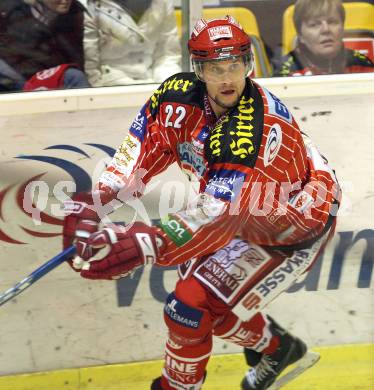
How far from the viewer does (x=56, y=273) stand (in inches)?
152

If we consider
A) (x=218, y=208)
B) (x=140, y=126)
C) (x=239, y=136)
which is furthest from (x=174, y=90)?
(x=218, y=208)

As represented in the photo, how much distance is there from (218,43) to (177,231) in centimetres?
60

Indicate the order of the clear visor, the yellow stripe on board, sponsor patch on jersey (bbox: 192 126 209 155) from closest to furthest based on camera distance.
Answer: the clear visor
sponsor patch on jersey (bbox: 192 126 209 155)
the yellow stripe on board

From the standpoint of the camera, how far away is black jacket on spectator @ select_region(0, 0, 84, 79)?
3637 millimetres

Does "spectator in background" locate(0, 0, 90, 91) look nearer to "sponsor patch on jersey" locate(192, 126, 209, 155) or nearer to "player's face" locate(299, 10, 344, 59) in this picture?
"sponsor patch on jersey" locate(192, 126, 209, 155)

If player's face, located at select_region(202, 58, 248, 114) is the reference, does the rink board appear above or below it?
below

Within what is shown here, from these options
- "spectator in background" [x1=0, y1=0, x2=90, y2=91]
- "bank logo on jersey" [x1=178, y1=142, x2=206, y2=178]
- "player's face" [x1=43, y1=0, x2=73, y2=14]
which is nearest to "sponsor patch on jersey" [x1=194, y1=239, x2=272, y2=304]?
"bank logo on jersey" [x1=178, y1=142, x2=206, y2=178]

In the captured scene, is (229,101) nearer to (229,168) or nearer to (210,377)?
(229,168)

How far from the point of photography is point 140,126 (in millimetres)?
3359

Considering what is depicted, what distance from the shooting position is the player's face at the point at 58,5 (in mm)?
3641

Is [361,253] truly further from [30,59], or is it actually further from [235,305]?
[30,59]

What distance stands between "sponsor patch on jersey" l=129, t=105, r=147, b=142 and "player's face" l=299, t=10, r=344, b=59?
2.90 feet

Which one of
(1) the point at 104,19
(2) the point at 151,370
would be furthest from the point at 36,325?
(1) the point at 104,19

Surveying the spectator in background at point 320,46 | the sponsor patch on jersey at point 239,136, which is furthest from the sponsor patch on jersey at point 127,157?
the spectator in background at point 320,46
